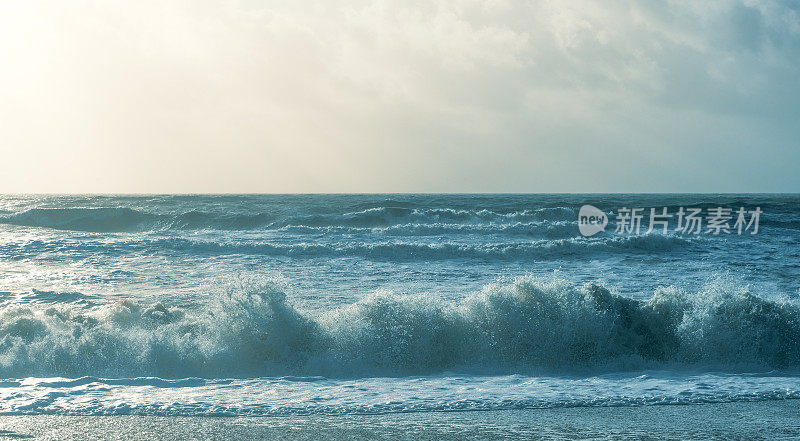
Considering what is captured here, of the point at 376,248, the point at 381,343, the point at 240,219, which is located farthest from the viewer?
the point at 240,219

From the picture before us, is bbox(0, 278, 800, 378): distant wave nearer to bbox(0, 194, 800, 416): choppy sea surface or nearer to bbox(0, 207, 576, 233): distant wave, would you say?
bbox(0, 194, 800, 416): choppy sea surface

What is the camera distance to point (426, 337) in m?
6.44

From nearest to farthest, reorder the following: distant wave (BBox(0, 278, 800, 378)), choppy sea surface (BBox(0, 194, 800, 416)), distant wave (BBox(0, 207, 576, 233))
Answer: choppy sea surface (BBox(0, 194, 800, 416)) < distant wave (BBox(0, 278, 800, 378)) < distant wave (BBox(0, 207, 576, 233))

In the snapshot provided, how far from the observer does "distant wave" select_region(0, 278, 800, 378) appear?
6.01 meters

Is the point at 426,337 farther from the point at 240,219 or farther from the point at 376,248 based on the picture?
the point at 240,219

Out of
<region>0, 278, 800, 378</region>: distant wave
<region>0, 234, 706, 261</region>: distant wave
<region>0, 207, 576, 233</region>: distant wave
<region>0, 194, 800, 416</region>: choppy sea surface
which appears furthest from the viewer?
<region>0, 207, 576, 233</region>: distant wave

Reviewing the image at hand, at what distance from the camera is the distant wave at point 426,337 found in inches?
237

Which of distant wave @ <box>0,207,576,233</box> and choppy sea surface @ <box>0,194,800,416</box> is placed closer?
choppy sea surface @ <box>0,194,800,416</box>

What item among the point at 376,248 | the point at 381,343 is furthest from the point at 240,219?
the point at 381,343

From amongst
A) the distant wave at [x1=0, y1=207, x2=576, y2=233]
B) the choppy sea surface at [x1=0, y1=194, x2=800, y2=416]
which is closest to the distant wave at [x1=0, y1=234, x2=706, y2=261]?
the choppy sea surface at [x1=0, y1=194, x2=800, y2=416]

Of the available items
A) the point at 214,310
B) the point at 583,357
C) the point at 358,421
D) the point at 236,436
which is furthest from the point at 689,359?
the point at 214,310

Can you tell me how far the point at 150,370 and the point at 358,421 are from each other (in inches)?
109

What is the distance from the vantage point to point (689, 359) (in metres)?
6.39

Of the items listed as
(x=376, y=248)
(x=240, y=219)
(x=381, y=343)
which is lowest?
(x=381, y=343)
